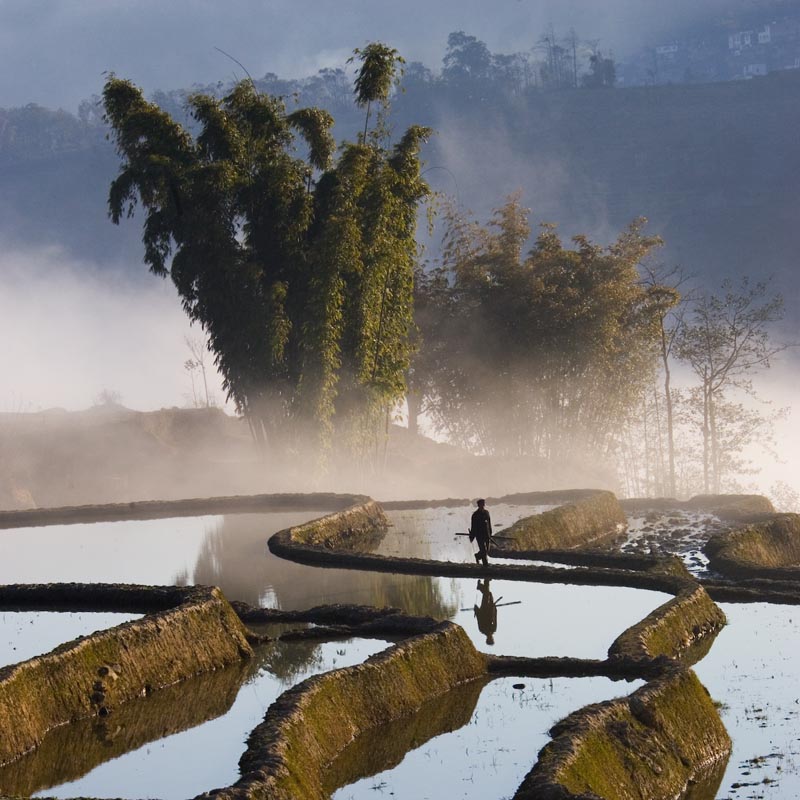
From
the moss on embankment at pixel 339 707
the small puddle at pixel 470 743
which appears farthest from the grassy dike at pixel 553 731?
the small puddle at pixel 470 743

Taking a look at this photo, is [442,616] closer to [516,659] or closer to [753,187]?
[516,659]

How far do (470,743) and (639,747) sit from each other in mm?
1565

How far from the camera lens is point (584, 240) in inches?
2058

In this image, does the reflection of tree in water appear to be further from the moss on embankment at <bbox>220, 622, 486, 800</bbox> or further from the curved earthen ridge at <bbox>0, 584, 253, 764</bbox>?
the moss on embankment at <bbox>220, 622, 486, 800</bbox>

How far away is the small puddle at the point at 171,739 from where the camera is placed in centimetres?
1141

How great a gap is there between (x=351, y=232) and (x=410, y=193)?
425cm

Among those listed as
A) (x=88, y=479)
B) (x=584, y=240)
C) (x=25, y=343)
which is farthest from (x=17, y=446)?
(x=25, y=343)

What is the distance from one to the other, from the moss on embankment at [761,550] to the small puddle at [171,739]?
396 inches

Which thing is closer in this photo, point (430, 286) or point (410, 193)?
point (410, 193)

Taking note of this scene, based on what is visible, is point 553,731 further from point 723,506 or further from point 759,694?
point 723,506

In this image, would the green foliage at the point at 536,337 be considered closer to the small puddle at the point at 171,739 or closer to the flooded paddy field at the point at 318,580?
the flooded paddy field at the point at 318,580

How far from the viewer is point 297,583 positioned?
2194 cm

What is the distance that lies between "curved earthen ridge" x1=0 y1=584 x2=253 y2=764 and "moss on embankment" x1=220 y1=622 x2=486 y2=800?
225 centimetres

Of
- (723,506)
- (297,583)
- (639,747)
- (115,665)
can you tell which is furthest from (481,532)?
(723,506)
